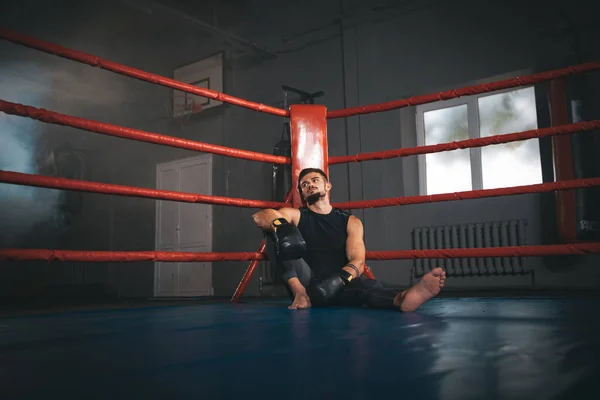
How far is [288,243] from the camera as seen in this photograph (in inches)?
74.1

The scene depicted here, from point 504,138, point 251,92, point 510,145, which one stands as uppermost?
point 251,92

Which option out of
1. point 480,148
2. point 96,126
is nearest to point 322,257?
point 96,126

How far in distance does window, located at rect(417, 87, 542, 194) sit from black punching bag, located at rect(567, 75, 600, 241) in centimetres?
61

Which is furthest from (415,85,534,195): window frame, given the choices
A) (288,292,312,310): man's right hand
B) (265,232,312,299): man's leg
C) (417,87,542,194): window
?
(288,292,312,310): man's right hand

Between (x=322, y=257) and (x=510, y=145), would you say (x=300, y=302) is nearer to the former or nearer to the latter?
(x=322, y=257)

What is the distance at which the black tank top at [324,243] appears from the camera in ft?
7.15

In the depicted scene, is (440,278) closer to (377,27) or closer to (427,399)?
(427,399)

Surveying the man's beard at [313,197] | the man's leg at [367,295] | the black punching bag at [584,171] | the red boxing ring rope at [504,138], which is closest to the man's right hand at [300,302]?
the man's leg at [367,295]

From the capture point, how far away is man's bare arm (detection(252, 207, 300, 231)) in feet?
6.68

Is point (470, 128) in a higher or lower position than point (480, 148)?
higher

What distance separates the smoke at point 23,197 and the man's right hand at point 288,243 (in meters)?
7.00

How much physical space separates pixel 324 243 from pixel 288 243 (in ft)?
1.12

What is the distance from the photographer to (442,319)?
1.44 meters

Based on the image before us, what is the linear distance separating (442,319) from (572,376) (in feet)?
2.56
